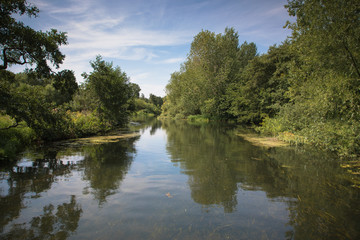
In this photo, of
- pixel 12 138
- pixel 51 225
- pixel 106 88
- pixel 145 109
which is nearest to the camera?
pixel 51 225

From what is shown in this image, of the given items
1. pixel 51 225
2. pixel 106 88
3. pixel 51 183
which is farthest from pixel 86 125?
pixel 51 225

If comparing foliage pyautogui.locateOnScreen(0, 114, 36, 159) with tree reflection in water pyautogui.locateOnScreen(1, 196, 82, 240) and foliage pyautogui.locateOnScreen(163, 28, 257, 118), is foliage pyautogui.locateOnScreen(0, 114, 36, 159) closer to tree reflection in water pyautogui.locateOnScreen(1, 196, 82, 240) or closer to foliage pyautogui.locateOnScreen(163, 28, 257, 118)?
tree reflection in water pyautogui.locateOnScreen(1, 196, 82, 240)

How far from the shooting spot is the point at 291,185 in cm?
724

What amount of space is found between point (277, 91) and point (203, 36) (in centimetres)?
2308

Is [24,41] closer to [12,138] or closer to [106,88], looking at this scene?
[12,138]

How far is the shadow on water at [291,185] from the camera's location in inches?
189

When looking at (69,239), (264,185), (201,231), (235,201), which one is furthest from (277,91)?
(69,239)

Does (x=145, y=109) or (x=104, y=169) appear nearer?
(x=104, y=169)

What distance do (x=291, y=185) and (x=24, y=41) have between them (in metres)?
12.6

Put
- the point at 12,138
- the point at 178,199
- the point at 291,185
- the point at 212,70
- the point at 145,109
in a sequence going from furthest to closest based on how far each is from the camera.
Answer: the point at 145,109 < the point at 212,70 < the point at 12,138 < the point at 291,185 < the point at 178,199

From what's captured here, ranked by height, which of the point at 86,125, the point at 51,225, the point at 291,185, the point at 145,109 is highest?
the point at 145,109

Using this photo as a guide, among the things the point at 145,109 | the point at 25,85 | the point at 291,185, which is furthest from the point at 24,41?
the point at 145,109

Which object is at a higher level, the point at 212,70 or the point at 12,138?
the point at 212,70

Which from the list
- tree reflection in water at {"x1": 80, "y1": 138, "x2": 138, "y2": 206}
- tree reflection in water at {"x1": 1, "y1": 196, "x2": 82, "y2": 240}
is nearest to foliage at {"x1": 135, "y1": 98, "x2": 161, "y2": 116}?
tree reflection in water at {"x1": 80, "y1": 138, "x2": 138, "y2": 206}
